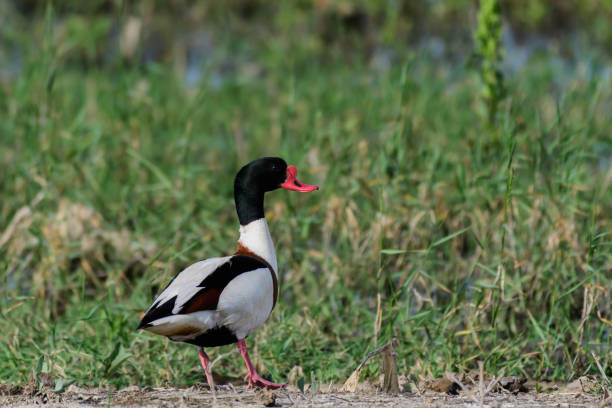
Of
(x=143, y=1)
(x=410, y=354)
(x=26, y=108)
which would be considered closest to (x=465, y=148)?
(x=410, y=354)

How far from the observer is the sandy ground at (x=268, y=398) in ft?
9.75

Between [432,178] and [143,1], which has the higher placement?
[143,1]

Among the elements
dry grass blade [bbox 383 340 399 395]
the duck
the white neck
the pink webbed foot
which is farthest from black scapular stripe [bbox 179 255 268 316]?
dry grass blade [bbox 383 340 399 395]

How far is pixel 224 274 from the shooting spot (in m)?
2.99

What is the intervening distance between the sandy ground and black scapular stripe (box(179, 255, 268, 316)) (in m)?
0.36

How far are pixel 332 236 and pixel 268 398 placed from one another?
2.53 m

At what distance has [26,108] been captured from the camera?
5996 millimetres

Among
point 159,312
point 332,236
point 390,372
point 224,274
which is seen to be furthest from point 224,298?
point 332,236

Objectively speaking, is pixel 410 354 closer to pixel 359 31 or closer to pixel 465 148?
pixel 465 148

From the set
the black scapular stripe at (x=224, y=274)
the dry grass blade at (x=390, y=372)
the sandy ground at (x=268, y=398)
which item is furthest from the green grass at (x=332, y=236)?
the black scapular stripe at (x=224, y=274)

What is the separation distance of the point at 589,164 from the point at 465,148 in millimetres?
1050

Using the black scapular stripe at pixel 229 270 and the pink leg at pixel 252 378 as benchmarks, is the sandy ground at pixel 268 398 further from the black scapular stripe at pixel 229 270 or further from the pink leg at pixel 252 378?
the black scapular stripe at pixel 229 270

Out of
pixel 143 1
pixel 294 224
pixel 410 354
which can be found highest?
pixel 143 1

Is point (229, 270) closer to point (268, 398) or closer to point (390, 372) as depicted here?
point (268, 398)
